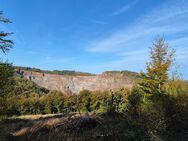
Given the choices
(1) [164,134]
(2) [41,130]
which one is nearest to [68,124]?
(2) [41,130]

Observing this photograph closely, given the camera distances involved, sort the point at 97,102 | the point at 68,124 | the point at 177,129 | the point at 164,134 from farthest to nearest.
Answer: the point at 97,102 → the point at 177,129 → the point at 164,134 → the point at 68,124

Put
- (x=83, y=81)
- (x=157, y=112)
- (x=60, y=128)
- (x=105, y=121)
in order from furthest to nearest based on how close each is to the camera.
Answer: (x=83, y=81) < (x=157, y=112) < (x=105, y=121) < (x=60, y=128)

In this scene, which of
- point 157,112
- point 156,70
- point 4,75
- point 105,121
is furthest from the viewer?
point 156,70

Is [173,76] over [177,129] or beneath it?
over

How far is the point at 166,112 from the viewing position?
826 centimetres

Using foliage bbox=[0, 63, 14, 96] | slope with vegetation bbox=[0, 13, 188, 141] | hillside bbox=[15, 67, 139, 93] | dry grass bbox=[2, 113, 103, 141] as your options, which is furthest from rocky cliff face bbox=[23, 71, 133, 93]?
dry grass bbox=[2, 113, 103, 141]

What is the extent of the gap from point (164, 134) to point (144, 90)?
13750mm

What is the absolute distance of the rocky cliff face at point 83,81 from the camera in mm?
39188

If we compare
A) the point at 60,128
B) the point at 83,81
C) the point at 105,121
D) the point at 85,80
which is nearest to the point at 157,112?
the point at 105,121

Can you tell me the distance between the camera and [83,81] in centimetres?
5150

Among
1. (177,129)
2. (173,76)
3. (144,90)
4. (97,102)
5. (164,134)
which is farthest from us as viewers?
(97,102)

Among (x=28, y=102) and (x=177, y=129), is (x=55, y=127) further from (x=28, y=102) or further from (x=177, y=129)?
(x=28, y=102)

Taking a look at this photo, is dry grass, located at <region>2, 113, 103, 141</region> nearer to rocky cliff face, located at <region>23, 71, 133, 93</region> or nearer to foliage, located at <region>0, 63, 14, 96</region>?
foliage, located at <region>0, 63, 14, 96</region>

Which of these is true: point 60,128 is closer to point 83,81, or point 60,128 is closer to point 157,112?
point 157,112
